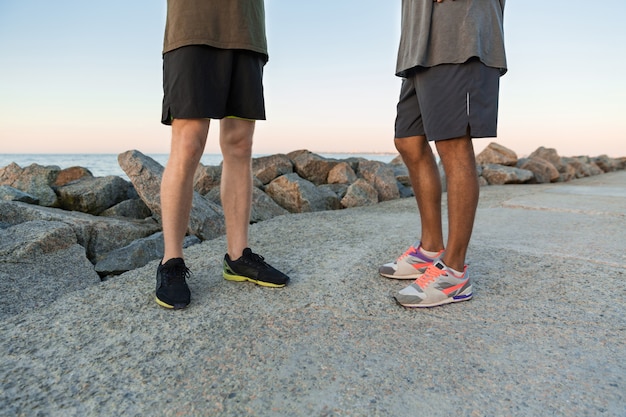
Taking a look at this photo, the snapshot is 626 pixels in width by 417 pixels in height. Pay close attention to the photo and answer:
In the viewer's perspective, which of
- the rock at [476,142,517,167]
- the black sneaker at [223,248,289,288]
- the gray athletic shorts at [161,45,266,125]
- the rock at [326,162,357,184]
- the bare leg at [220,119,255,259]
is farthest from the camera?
the rock at [476,142,517,167]

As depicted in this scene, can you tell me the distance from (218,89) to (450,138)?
101 centimetres

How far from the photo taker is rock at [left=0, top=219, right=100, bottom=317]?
1882 mm

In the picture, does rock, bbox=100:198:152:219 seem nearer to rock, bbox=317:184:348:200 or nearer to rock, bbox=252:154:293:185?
rock, bbox=252:154:293:185

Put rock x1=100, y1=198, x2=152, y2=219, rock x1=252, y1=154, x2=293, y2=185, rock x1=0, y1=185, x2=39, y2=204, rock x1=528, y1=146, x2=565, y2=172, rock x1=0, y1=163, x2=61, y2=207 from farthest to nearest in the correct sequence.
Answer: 1. rock x1=528, y1=146, x2=565, y2=172
2. rock x1=252, y1=154, x2=293, y2=185
3. rock x1=0, y1=163, x2=61, y2=207
4. rock x1=100, y1=198, x2=152, y2=219
5. rock x1=0, y1=185, x2=39, y2=204

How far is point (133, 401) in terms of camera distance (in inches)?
44.6

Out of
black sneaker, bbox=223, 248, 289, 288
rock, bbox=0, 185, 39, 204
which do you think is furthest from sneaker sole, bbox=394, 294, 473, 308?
rock, bbox=0, 185, 39, 204

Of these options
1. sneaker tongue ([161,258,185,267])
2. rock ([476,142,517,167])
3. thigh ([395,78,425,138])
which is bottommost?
sneaker tongue ([161,258,185,267])

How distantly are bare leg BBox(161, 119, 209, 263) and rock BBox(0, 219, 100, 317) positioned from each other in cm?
59

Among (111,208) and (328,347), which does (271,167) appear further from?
(328,347)

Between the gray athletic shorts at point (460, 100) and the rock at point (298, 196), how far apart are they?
2442 millimetres

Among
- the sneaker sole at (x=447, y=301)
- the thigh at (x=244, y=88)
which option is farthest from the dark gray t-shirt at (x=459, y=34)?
the sneaker sole at (x=447, y=301)

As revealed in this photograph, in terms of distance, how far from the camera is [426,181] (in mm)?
2137

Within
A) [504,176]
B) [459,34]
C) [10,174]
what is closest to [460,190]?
[459,34]

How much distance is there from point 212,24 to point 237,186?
0.73 m
